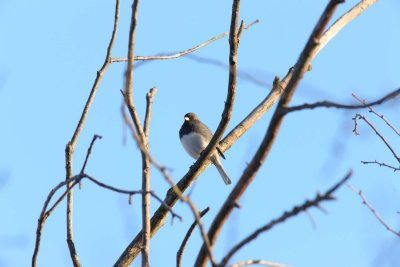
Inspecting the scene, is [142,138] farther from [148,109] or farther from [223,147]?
[223,147]

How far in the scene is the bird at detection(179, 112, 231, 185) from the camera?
6.05m

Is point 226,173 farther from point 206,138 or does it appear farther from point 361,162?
point 361,162

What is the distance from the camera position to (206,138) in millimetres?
6281

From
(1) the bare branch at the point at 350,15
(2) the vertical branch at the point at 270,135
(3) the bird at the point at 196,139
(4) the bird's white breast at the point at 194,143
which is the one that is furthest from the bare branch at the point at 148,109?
Result: (4) the bird's white breast at the point at 194,143

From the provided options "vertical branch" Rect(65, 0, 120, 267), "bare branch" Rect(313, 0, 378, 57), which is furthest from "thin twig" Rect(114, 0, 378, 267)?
"vertical branch" Rect(65, 0, 120, 267)

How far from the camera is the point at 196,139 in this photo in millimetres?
6215

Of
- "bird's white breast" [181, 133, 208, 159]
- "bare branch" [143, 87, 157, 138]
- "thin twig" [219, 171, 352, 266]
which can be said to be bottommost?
"thin twig" [219, 171, 352, 266]

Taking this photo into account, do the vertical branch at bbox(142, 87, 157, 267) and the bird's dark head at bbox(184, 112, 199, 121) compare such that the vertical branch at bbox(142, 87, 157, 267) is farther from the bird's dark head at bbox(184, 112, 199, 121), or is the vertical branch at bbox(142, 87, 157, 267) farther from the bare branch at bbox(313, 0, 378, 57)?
the bird's dark head at bbox(184, 112, 199, 121)

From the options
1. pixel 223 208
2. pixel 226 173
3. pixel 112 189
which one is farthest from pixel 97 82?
pixel 226 173

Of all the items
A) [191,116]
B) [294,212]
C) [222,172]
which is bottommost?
[294,212]

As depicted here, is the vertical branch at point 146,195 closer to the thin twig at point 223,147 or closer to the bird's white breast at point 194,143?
the thin twig at point 223,147

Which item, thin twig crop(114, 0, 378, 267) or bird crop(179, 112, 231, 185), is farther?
bird crop(179, 112, 231, 185)

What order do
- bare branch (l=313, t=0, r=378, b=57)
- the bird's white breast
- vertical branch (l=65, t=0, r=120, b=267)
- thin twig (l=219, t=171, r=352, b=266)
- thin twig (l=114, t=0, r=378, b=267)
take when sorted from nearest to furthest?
thin twig (l=219, t=171, r=352, b=266) < vertical branch (l=65, t=0, r=120, b=267) < thin twig (l=114, t=0, r=378, b=267) < bare branch (l=313, t=0, r=378, b=57) < the bird's white breast

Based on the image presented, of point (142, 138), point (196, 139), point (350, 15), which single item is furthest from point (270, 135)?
point (196, 139)
